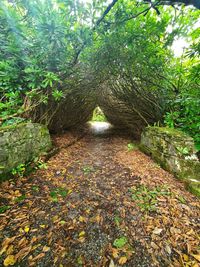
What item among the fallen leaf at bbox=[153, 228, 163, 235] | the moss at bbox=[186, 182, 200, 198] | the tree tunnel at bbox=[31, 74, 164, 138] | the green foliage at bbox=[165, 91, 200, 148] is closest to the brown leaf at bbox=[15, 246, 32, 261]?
the fallen leaf at bbox=[153, 228, 163, 235]

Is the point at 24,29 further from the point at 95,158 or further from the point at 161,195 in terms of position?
the point at 161,195

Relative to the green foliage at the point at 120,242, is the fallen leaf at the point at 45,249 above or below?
above

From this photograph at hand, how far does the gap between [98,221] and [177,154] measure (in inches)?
95.3

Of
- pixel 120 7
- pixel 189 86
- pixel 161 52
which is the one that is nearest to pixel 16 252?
pixel 120 7

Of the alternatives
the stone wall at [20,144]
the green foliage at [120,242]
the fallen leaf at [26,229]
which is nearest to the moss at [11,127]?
the stone wall at [20,144]

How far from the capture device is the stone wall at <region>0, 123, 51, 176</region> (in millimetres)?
2621

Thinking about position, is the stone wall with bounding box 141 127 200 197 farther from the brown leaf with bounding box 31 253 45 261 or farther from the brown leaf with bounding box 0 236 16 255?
the brown leaf with bounding box 0 236 16 255

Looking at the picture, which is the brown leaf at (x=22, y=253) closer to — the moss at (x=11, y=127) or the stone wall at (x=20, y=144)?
the stone wall at (x=20, y=144)

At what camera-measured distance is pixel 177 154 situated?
3164 mm

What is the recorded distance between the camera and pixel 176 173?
3121 millimetres

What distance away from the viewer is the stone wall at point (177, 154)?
2.97m

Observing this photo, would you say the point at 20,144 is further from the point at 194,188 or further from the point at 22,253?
the point at 194,188

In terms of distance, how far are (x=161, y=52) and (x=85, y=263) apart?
486 cm

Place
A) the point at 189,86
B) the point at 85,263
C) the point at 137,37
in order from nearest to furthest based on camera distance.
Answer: the point at 85,263 < the point at 137,37 < the point at 189,86
